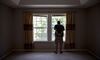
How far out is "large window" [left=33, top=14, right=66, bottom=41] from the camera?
7535 millimetres

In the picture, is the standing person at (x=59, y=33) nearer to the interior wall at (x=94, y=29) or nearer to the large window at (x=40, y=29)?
the large window at (x=40, y=29)

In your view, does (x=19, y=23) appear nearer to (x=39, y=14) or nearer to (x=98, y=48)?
(x=39, y=14)

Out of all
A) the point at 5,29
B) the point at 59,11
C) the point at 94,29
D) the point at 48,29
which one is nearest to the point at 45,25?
the point at 48,29

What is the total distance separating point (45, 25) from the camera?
299 inches

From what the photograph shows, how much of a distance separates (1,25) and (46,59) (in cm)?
210

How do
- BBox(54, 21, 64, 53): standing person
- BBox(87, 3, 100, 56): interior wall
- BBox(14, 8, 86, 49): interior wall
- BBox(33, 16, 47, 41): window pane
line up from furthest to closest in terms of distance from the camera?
BBox(33, 16, 47, 41): window pane < BBox(14, 8, 86, 49): interior wall < BBox(54, 21, 64, 53): standing person < BBox(87, 3, 100, 56): interior wall

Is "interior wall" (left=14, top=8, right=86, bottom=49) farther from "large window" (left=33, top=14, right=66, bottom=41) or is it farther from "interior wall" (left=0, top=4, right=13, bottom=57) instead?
"interior wall" (left=0, top=4, right=13, bottom=57)

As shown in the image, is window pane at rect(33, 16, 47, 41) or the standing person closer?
the standing person

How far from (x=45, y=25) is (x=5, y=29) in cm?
202

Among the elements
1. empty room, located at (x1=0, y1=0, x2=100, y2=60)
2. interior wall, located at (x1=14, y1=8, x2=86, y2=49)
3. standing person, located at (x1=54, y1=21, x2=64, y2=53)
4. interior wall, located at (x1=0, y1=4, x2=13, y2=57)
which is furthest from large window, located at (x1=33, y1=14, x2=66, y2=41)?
interior wall, located at (x1=0, y1=4, x2=13, y2=57)

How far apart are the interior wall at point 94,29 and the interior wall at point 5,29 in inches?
142

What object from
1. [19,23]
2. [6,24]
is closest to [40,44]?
[19,23]

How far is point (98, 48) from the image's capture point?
599 centimetres

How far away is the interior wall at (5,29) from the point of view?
19.4ft
